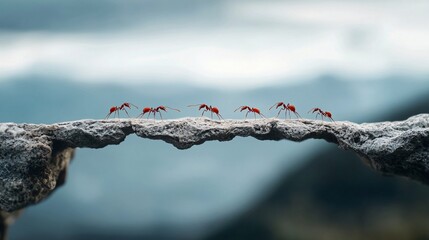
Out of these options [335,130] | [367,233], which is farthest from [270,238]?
[335,130]

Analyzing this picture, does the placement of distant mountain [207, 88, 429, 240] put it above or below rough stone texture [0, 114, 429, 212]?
below

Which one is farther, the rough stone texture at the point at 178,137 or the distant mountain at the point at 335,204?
the distant mountain at the point at 335,204

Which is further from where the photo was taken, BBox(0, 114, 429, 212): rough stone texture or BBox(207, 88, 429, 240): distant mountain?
BBox(207, 88, 429, 240): distant mountain

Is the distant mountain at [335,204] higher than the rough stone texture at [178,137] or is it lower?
lower

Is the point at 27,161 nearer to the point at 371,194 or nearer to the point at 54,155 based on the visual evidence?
the point at 54,155
